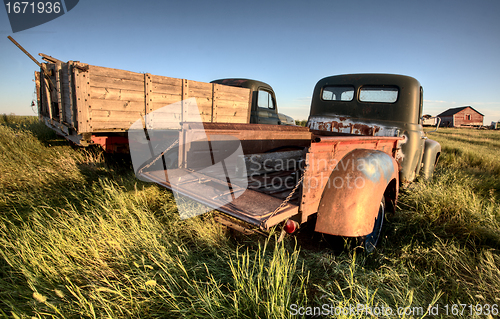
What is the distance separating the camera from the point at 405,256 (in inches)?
98.3

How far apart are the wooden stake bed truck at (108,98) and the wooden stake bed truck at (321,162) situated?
28.9 inches

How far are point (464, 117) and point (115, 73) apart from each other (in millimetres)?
59299

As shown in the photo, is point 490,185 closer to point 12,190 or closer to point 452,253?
point 452,253

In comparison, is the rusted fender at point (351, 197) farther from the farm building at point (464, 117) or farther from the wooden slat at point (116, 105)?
the farm building at point (464, 117)

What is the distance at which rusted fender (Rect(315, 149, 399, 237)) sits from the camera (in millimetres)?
2045

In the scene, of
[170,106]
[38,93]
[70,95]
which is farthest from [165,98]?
[38,93]

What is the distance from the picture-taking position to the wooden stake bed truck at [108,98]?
392cm

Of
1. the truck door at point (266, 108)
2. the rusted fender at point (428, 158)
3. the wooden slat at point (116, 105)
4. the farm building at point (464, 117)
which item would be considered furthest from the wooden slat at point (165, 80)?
the farm building at point (464, 117)

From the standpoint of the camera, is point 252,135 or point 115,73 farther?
point 115,73

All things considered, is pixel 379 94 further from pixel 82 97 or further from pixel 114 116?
pixel 82 97

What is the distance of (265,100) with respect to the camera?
7773mm

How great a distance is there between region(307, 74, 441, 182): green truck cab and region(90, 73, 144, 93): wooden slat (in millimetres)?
3397

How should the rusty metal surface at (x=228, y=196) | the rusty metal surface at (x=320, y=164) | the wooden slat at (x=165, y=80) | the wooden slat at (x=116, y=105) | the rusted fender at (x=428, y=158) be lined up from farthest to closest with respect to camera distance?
the wooden slat at (x=165, y=80), the rusted fender at (x=428, y=158), the wooden slat at (x=116, y=105), the rusty metal surface at (x=320, y=164), the rusty metal surface at (x=228, y=196)

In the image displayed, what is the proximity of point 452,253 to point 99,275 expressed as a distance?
3.32 metres
